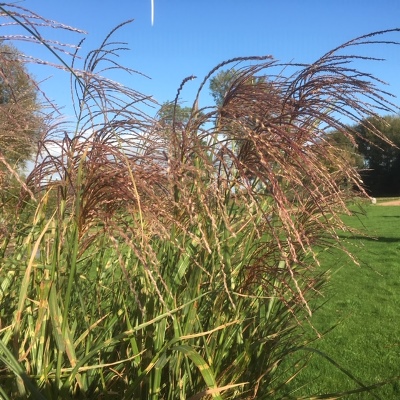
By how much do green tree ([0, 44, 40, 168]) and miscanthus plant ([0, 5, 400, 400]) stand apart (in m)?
0.11

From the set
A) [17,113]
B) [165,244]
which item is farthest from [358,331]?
[17,113]

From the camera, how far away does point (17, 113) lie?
2430 mm

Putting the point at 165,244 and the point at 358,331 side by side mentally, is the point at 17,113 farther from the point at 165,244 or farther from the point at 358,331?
the point at 358,331

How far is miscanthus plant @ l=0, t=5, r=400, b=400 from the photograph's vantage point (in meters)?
2.04

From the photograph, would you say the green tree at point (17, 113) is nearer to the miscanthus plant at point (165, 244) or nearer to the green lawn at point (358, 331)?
the miscanthus plant at point (165, 244)

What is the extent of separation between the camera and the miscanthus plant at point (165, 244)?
204 centimetres

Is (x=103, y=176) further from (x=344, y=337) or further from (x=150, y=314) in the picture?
(x=344, y=337)

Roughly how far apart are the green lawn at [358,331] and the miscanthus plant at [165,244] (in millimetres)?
700

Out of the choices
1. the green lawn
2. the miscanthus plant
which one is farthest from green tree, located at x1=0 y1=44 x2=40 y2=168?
the green lawn

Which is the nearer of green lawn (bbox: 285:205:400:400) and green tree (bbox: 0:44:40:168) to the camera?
green tree (bbox: 0:44:40:168)

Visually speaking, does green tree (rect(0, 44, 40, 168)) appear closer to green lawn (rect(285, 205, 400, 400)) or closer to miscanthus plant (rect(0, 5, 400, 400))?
miscanthus plant (rect(0, 5, 400, 400))

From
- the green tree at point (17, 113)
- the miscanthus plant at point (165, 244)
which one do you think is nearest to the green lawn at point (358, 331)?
the miscanthus plant at point (165, 244)

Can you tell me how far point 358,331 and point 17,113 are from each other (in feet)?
19.1

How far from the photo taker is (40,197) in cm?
254
